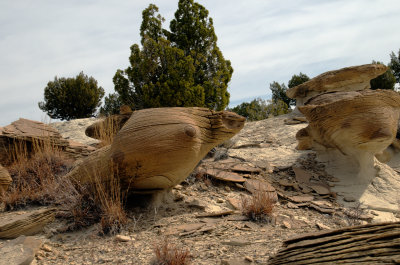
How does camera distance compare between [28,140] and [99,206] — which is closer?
[99,206]

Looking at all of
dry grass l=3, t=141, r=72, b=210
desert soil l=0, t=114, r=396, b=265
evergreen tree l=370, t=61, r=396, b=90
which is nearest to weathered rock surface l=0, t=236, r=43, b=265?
desert soil l=0, t=114, r=396, b=265

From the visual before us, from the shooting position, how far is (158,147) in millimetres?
3301

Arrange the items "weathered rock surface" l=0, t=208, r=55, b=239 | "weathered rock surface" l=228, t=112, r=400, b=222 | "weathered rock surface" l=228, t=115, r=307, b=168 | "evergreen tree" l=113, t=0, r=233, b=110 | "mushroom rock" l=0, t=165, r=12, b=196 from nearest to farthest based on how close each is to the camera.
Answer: "weathered rock surface" l=0, t=208, r=55, b=239
"mushroom rock" l=0, t=165, r=12, b=196
"weathered rock surface" l=228, t=112, r=400, b=222
"weathered rock surface" l=228, t=115, r=307, b=168
"evergreen tree" l=113, t=0, r=233, b=110

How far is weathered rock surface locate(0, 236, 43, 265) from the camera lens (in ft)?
8.35

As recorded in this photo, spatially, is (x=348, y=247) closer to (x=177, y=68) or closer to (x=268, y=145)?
(x=268, y=145)

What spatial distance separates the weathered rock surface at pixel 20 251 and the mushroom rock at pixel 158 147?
3.09ft

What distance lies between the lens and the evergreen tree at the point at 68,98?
54.1 ft

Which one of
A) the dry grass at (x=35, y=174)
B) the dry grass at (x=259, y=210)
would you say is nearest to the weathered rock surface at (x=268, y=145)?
the dry grass at (x=259, y=210)

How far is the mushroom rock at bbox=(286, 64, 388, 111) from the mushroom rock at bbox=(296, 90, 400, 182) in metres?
3.56

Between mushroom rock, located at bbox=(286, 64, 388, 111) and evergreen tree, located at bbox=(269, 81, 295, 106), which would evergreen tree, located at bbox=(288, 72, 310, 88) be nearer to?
evergreen tree, located at bbox=(269, 81, 295, 106)

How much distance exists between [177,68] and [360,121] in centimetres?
470

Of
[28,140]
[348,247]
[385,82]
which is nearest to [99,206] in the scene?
[348,247]

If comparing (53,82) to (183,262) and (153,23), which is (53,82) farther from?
(183,262)

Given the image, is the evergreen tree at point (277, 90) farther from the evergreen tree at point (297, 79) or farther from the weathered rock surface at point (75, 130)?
the weathered rock surface at point (75, 130)
